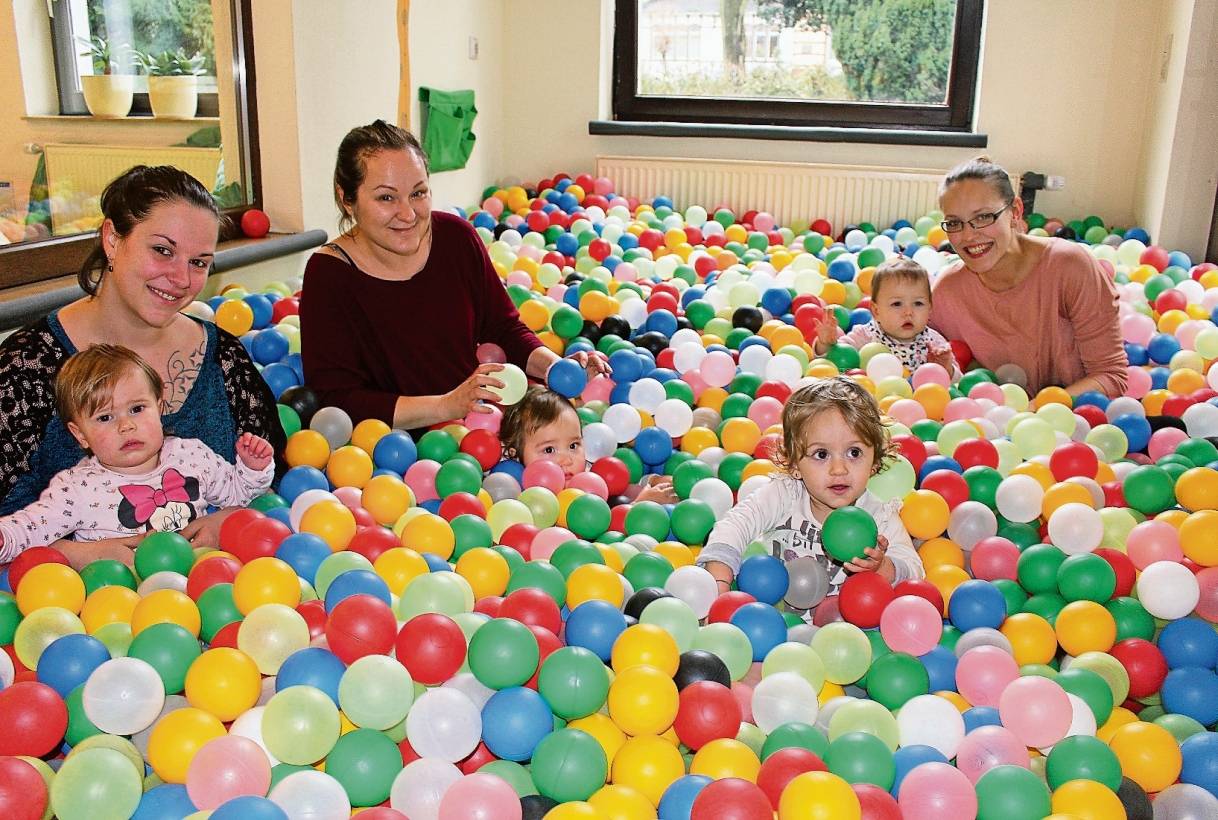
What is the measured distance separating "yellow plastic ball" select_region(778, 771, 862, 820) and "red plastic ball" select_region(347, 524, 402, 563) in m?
0.93

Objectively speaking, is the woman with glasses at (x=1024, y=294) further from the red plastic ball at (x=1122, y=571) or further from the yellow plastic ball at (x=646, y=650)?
the yellow plastic ball at (x=646, y=650)

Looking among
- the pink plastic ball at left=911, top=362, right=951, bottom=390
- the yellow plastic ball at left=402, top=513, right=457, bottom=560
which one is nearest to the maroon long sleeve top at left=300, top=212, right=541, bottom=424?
the yellow plastic ball at left=402, top=513, right=457, bottom=560

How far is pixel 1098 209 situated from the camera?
198 inches

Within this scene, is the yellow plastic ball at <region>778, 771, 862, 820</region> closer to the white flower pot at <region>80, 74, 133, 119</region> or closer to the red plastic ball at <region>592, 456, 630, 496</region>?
the red plastic ball at <region>592, 456, 630, 496</region>

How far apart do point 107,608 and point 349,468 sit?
0.69m

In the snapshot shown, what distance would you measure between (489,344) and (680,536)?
3.82ft

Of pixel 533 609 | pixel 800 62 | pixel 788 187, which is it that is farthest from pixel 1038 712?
pixel 800 62

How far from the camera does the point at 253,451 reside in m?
2.14

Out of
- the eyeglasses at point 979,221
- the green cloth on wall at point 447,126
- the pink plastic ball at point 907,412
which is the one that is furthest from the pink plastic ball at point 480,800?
the green cloth on wall at point 447,126

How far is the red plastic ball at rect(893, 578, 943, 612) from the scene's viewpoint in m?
1.83

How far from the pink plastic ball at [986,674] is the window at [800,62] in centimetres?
409

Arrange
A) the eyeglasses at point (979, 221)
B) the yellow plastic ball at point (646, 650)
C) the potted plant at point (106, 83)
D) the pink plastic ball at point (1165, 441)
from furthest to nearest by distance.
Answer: the potted plant at point (106, 83), the eyeglasses at point (979, 221), the pink plastic ball at point (1165, 441), the yellow plastic ball at point (646, 650)

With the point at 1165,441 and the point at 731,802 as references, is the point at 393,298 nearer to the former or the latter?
the point at 731,802

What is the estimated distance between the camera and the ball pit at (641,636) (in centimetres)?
135
